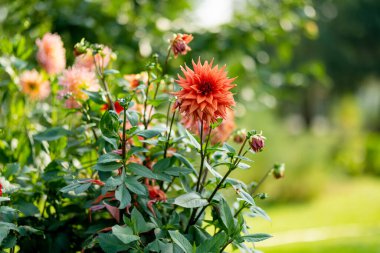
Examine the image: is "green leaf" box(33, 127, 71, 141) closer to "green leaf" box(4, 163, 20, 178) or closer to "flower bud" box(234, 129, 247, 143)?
"green leaf" box(4, 163, 20, 178)

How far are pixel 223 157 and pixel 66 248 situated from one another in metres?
0.48

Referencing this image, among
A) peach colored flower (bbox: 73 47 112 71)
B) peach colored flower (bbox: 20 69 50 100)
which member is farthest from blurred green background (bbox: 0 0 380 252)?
peach colored flower (bbox: 73 47 112 71)

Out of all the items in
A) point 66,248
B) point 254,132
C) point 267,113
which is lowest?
point 66,248

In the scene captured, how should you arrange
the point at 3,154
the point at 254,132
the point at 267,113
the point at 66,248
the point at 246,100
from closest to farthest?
the point at 254,132
the point at 66,248
the point at 3,154
the point at 246,100
the point at 267,113

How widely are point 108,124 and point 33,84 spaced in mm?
884

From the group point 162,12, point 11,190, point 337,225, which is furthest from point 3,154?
point 337,225

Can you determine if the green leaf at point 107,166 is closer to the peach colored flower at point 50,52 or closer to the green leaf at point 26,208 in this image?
the green leaf at point 26,208

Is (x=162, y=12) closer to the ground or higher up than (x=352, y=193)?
closer to the ground

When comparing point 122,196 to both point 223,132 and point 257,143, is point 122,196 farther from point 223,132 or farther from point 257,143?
point 223,132

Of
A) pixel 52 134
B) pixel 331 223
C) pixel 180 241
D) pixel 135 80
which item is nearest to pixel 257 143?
pixel 180 241

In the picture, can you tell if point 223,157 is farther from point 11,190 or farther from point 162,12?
point 162,12

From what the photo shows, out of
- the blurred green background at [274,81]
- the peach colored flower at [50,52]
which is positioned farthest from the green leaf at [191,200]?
the peach colored flower at [50,52]

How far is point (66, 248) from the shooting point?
1.41 meters

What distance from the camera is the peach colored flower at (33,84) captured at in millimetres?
1990
